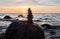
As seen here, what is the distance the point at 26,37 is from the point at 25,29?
2.10ft


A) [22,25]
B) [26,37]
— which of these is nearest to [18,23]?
[22,25]

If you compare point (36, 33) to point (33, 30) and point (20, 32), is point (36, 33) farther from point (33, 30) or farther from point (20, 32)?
point (20, 32)

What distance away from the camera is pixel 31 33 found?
1319cm

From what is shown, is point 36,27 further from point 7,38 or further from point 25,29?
point 7,38

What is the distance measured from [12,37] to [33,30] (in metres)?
1.83

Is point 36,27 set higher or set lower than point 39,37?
higher

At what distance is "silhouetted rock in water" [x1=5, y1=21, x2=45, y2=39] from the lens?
13.2 metres

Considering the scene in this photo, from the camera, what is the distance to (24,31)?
43.3 ft

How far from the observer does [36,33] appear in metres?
13.4

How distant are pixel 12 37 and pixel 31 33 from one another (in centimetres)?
163

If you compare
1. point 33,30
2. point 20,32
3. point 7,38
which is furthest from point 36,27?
point 7,38

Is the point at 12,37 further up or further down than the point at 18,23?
further down

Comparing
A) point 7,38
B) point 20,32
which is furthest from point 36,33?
point 7,38

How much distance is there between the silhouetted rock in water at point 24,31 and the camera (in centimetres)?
1319
